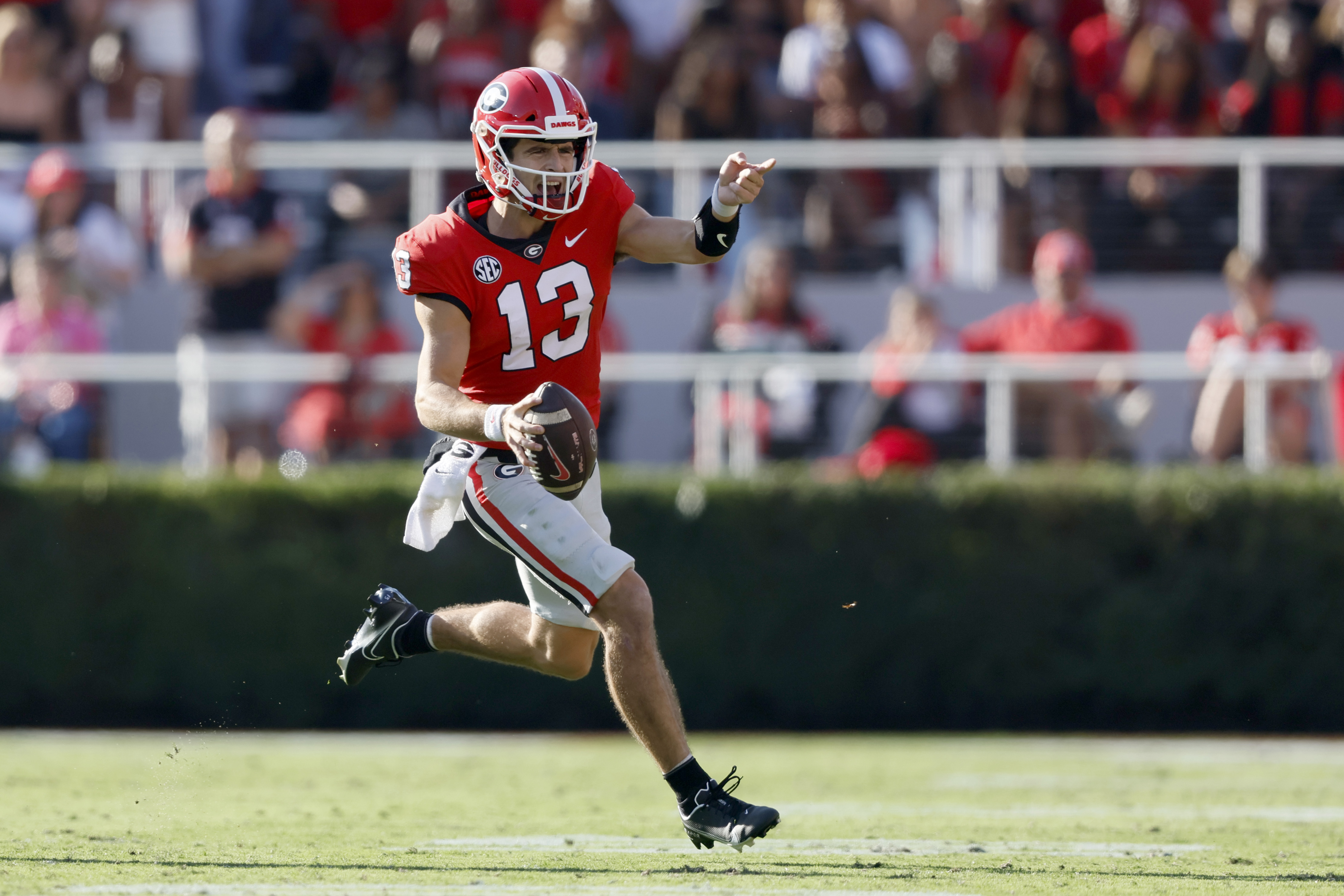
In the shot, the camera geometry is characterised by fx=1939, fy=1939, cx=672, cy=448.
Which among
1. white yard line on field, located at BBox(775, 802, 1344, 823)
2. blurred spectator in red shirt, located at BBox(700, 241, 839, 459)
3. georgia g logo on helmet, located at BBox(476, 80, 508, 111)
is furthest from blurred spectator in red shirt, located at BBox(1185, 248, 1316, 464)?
georgia g logo on helmet, located at BBox(476, 80, 508, 111)

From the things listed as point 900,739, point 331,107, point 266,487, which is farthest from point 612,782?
point 331,107

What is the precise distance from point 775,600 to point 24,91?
576 cm

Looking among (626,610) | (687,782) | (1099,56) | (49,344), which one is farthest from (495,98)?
(1099,56)

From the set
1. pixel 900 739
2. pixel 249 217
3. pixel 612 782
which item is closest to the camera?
pixel 612 782

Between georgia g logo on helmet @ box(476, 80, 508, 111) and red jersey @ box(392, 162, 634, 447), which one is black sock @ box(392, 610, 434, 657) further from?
georgia g logo on helmet @ box(476, 80, 508, 111)

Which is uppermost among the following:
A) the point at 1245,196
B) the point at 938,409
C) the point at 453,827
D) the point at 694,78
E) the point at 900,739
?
the point at 694,78

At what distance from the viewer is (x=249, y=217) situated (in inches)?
429

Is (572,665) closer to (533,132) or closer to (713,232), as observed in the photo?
(713,232)

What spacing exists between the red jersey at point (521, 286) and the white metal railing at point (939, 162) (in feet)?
17.4

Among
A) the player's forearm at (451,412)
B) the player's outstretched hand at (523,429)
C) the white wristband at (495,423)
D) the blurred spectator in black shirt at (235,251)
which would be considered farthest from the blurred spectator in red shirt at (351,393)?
the player's outstretched hand at (523,429)

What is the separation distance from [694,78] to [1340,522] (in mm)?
4511

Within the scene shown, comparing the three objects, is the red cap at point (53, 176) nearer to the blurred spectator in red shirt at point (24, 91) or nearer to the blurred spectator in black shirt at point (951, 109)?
the blurred spectator in red shirt at point (24, 91)

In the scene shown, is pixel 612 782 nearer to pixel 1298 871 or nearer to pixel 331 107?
pixel 1298 871

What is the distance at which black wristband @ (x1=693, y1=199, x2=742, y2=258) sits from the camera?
5.68m
